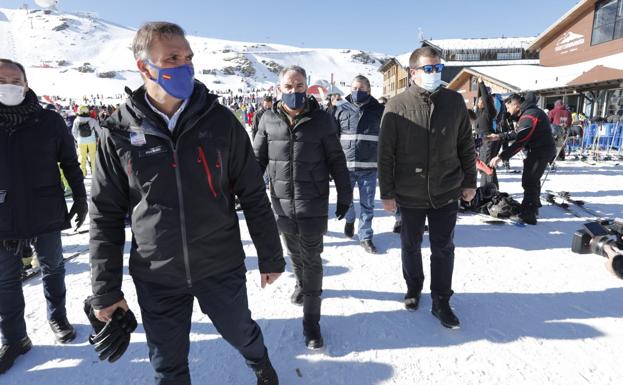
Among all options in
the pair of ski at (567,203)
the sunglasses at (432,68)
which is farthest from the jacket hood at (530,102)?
the sunglasses at (432,68)

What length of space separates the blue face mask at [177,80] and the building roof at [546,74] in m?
17.4

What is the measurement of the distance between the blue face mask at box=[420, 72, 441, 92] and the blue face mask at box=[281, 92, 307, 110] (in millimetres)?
953

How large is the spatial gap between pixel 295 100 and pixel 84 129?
26.4 ft

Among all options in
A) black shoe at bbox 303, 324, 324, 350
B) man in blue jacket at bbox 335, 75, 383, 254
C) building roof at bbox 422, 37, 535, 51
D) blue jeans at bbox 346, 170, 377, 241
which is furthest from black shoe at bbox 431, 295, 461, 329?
building roof at bbox 422, 37, 535, 51

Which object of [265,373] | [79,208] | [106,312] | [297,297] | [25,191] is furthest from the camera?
[297,297]

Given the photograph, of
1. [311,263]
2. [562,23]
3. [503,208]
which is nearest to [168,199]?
→ [311,263]

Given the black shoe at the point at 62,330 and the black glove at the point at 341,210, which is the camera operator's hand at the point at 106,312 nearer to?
the black shoe at the point at 62,330

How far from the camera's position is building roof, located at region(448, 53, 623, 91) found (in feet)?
50.3

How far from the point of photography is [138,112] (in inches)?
65.1

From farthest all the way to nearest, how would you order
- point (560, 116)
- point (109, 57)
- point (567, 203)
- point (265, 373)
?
point (109, 57) → point (560, 116) → point (567, 203) → point (265, 373)

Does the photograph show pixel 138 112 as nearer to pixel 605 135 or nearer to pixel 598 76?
pixel 605 135

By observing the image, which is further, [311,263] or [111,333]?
[311,263]

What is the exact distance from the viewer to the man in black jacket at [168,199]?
1.66 metres

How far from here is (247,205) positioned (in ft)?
6.40
